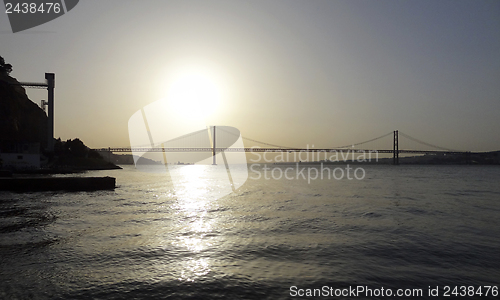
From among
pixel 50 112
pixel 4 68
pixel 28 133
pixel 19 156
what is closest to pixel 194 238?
pixel 19 156

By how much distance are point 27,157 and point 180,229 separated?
177 ft

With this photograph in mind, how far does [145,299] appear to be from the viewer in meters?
5.27

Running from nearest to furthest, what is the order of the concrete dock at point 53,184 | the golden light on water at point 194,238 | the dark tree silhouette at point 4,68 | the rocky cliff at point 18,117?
the golden light on water at point 194,238 → the concrete dock at point 53,184 → the rocky cliff at point 18,117 → the dark tree silhouette at point 4,68

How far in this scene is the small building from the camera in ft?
156

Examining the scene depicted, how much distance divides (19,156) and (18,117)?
62.4 ft

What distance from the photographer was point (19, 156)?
49.8 metres

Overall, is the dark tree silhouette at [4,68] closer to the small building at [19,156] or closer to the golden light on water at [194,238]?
the small building at [19,156]

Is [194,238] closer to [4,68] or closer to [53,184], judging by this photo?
[53,184]

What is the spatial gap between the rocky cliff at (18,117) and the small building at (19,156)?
0.94m

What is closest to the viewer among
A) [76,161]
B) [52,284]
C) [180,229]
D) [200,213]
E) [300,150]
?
[52,284]

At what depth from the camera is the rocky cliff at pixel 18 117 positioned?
178 feet

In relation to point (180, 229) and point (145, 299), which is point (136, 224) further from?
point (145, 299)

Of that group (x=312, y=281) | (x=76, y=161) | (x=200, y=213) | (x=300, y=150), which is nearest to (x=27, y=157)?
(x=76, y=161)

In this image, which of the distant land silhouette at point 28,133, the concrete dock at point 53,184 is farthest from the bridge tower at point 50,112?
the concrete dock at point 53,184
